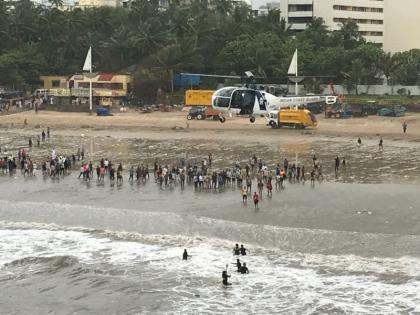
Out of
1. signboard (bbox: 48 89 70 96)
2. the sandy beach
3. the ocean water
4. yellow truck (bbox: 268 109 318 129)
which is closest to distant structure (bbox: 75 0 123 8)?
signboard (bbox: 48 89 70 96)

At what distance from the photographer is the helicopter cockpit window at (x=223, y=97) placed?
161 ft

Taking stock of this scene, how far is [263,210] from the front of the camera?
34.8 m

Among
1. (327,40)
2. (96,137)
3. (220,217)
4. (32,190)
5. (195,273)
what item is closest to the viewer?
(195,273)

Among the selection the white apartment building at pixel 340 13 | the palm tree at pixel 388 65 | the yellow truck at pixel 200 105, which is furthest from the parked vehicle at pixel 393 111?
the white apartment building at pixel 340 13

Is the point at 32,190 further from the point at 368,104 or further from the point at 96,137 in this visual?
the point at 368,104

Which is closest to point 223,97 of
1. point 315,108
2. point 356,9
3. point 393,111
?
point 393,111

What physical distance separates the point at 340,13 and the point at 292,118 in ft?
191

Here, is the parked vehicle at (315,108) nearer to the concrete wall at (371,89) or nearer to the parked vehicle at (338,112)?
the parked vehicle at (338,112)

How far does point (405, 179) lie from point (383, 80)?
5356 centimetres

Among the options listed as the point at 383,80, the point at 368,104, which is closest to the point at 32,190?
the point at 368,104

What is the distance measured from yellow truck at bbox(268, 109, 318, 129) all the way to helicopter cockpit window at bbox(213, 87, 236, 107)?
16.3m

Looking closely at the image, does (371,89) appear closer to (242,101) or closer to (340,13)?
(340,13)

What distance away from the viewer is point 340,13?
118 meters

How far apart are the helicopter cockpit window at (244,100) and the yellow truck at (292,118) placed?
16.0 metres
